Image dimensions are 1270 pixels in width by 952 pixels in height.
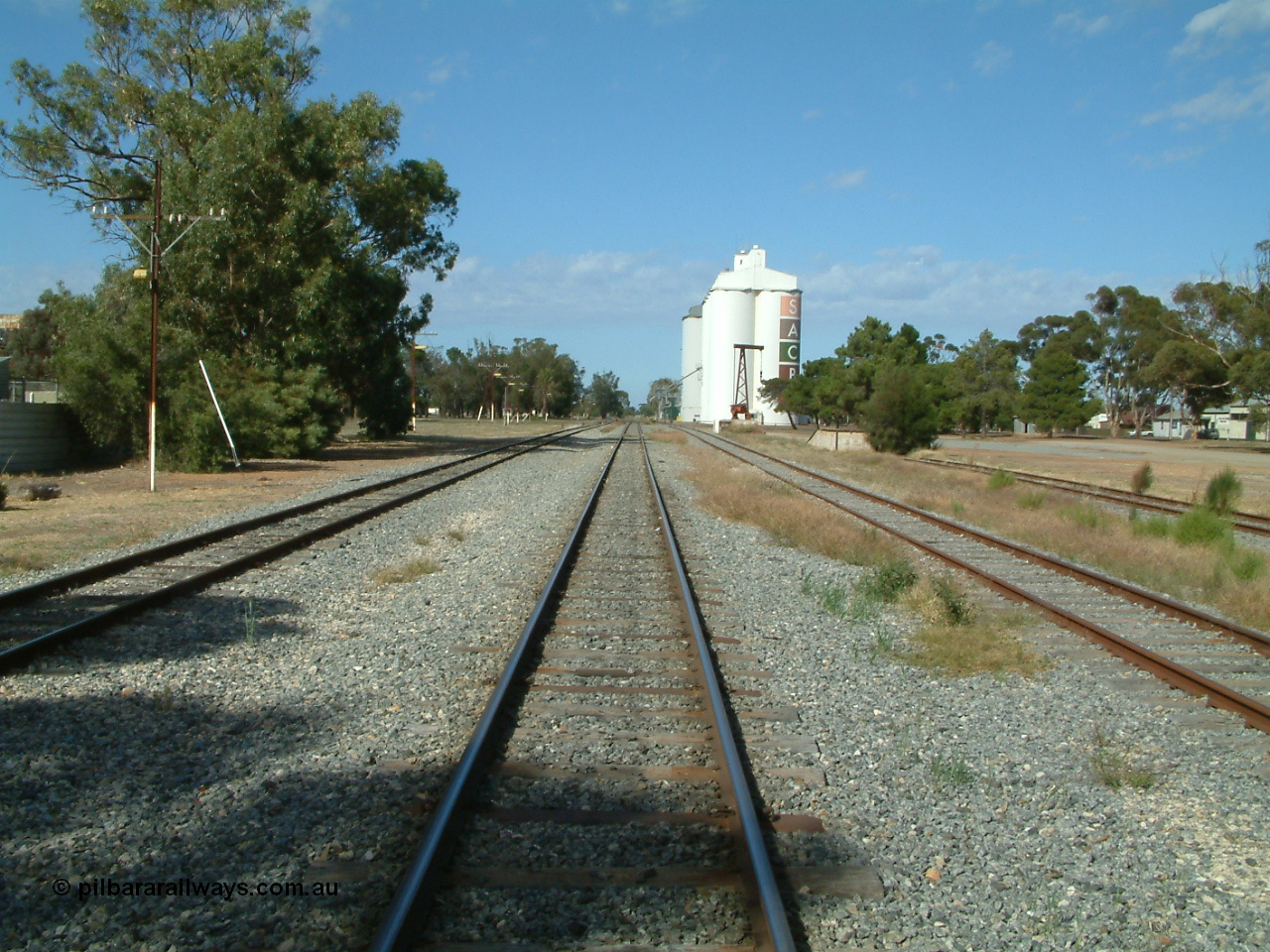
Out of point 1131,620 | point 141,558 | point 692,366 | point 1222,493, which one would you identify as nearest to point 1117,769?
point 1131,620

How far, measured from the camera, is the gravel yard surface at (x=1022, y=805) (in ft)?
12.4

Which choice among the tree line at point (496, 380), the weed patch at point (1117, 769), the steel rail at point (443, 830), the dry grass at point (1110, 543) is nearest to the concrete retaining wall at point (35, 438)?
the dry grass at point (1110, 543)

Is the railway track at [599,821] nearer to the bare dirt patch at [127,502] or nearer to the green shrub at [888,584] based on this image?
the green shrub at [888,584]

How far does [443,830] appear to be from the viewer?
157 inches

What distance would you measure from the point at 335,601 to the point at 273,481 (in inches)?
580

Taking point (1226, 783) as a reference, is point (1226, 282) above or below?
above

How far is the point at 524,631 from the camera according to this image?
745 centimetres

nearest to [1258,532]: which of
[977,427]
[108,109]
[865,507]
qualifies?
[865,507]

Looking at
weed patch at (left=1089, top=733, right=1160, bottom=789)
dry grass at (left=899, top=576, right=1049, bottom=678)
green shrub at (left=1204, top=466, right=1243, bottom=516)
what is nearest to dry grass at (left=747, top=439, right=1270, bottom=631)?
green shrub at (left=1204, top=466, right=1243, bottom=516)

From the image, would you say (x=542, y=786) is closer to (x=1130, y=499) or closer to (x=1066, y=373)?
(x=1130, y=499)

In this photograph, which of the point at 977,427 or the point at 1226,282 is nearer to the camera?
the point at 1226,282

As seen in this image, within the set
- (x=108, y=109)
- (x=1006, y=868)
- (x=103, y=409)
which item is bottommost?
(x=1006, y=868)

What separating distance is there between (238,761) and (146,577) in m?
5.67

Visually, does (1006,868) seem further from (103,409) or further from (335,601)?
(103,409)
